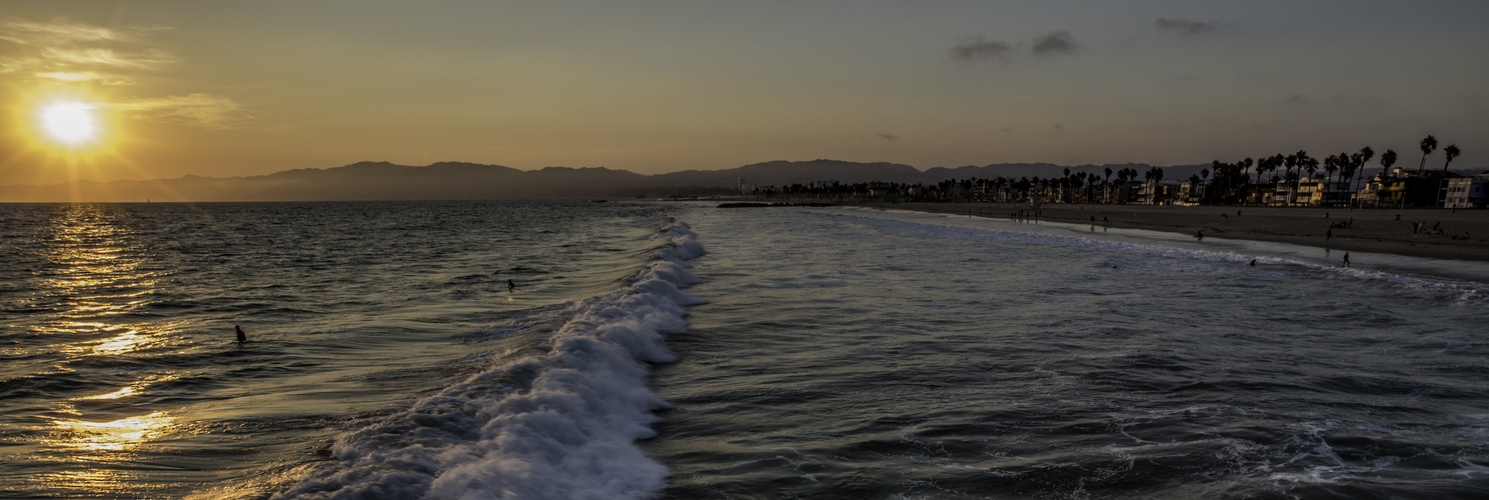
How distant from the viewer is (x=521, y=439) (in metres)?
6.27

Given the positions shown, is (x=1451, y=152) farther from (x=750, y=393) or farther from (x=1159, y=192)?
(x=750, y=393)

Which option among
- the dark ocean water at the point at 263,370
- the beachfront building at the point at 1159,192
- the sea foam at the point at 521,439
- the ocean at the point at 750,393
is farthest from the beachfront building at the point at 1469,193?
the sea foam at the point at 521,439

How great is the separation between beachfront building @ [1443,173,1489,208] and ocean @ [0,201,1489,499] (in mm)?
116918

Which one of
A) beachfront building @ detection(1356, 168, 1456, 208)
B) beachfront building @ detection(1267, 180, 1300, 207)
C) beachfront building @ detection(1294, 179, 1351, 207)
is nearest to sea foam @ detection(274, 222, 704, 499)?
beachfront building @ detection(1356, 168, 1456, 208)

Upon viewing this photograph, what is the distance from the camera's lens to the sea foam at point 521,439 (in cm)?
523

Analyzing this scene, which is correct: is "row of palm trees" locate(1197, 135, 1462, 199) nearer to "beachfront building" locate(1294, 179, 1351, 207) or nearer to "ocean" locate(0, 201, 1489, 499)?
"beachfront building" locate(1294, 179, 1351, 207)

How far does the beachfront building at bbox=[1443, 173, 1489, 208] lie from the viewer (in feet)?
320

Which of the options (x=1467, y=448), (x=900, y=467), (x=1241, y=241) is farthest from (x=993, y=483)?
(x=1241, y=241)

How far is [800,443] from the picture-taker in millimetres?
6391

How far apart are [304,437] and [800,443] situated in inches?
182

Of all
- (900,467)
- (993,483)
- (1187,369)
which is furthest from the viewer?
(1187,369)

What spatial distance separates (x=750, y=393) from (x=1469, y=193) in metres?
138

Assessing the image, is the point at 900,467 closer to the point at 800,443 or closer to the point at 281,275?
the point at 800,443

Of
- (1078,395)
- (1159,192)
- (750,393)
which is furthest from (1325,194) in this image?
(750,393)
